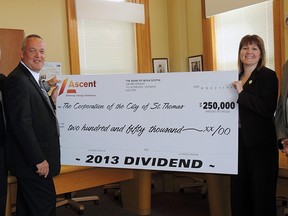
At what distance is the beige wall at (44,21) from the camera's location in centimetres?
455

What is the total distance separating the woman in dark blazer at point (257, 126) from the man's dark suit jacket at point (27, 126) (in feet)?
4.27

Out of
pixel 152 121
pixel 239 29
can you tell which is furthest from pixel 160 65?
pixel 152 121

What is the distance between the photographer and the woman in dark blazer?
7.63ft

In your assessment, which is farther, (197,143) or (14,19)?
(14,19)

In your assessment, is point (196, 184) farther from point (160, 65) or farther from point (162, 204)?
point (160, 65)

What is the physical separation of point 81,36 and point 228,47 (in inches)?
85.9

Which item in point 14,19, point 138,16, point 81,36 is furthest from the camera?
point 138,16

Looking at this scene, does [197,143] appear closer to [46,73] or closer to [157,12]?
[46,73]

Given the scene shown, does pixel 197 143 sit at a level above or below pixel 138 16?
below

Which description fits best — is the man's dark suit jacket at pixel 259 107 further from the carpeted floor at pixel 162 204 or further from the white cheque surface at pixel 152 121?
the carpeted floor at pixel 162 204

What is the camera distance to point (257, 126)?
2361mm

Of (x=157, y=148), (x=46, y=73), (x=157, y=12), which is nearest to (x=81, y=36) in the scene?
(x=46, y=73)

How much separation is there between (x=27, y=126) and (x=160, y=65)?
3950 millimetres

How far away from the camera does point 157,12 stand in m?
5.97
